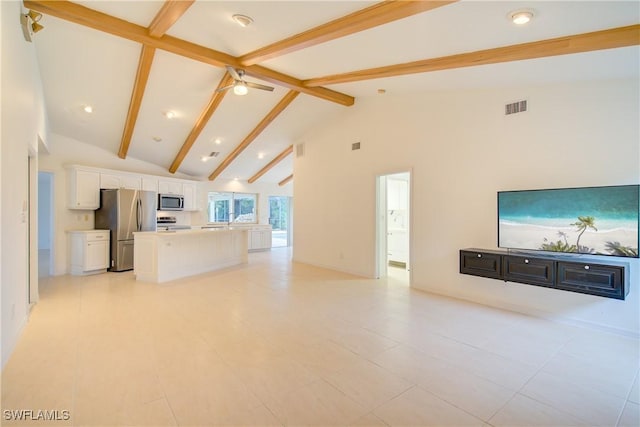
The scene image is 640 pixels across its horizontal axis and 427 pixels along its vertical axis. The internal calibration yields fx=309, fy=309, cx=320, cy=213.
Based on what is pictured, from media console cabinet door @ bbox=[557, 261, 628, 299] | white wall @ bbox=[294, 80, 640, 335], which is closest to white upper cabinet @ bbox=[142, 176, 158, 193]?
white wall @ bbox=[294, 80, 640, 335]

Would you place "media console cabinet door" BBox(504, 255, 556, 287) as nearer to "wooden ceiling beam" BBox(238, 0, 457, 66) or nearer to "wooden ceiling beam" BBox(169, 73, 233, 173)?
"wooden ceiling beam" BBox(238, 0, 457, 66)

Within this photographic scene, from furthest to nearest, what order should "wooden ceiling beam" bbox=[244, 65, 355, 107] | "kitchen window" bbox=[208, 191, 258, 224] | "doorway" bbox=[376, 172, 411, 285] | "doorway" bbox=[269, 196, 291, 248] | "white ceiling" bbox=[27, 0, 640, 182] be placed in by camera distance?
"doorway" bbox=[269, 196, 291, 248]
"kitchen window" bbox=[208, 191, 258, 224]
"doorway" bbox=[376, 172, 411, 285]
"wooden ceiling beam" bbox=[244, 65, 355, 107]
"white ceiling" bbox=[27, 0, 640, 182]

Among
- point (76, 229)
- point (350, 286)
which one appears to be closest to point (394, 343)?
point (350, 286)

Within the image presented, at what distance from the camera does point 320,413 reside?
6.78 ft

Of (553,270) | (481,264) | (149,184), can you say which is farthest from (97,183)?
(553,270)

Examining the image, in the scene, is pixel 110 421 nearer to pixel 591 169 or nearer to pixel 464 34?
pixel 464 34

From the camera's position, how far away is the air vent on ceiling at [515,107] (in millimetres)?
4023

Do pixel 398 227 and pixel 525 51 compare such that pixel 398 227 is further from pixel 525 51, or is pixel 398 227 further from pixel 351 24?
pixel 351 24

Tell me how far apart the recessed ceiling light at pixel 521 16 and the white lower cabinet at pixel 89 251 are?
7.44 metres

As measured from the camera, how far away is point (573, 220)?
354 centimetres

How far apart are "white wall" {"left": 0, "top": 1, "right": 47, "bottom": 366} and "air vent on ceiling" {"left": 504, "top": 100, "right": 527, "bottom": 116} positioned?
5.37 metres

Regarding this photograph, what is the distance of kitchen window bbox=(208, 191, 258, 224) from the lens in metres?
9.66

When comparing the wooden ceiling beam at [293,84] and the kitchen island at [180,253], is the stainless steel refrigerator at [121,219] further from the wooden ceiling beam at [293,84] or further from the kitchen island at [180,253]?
the wooden ceiling beam at [293,84]

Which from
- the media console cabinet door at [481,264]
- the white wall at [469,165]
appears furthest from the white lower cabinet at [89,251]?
the media console cabinet door at [481,264]
